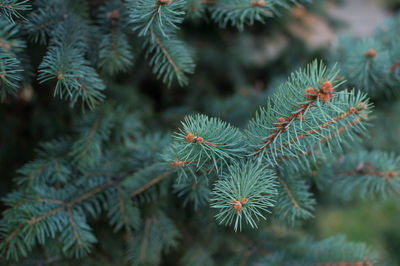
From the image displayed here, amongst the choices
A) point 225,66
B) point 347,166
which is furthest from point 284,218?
point 225,66

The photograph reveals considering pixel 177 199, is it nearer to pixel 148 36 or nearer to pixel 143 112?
pixel 143 112

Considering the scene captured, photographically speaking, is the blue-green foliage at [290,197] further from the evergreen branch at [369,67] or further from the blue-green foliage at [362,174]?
the evergreen branch at [369,67]

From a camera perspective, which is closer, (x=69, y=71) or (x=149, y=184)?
(x=69, y=71)

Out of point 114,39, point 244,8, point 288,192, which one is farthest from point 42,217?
point 244,8

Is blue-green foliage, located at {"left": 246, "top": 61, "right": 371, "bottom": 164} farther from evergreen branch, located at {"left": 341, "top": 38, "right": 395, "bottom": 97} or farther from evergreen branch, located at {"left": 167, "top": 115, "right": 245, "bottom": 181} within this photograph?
evergreen branch, located at {"left": 341, "top": 38, "right": 395, "bottom": 97}

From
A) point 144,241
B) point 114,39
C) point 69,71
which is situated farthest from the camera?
point 144,241

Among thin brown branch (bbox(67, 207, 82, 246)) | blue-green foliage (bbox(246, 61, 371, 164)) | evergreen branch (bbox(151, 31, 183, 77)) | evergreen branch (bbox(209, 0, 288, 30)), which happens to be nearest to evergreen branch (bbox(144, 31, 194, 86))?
evergreen branch (bbox(151, 31, 183, 77))

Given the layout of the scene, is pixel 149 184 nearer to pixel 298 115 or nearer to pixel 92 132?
pixel 92 132

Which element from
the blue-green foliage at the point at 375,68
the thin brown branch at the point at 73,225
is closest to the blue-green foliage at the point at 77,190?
the thin brown branch at the point at 73,225
